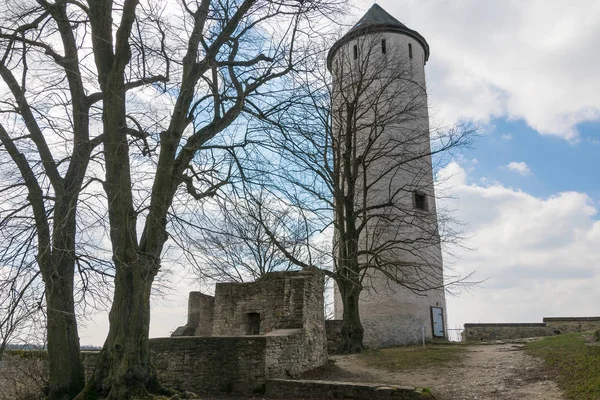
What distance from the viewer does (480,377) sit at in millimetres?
11445

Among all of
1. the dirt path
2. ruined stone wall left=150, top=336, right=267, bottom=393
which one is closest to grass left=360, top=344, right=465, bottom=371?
the dirt path

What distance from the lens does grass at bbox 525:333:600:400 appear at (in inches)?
348

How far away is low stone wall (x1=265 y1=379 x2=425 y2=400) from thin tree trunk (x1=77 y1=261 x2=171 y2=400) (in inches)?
115

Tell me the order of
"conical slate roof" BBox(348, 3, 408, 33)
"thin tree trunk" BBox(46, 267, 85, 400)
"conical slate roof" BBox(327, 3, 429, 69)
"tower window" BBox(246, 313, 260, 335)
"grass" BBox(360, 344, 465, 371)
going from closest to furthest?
"thin tree trunk" BBox(46, 267, 85, 400), "grass" BBox(360, 344, 465, 371), "tower window" BBox(246, 313, 260, 335), "conical slate roof" BBox(327, 3, 429, 69), "conical slate roof" BBox(348, 3, 408, 33)

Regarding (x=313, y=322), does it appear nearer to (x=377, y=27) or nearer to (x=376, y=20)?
(x=377, y=27)

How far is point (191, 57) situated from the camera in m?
8.60

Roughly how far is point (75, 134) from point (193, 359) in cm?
519

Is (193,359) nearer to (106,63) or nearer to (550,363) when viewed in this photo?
(106,63)

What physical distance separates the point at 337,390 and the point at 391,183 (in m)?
12.8

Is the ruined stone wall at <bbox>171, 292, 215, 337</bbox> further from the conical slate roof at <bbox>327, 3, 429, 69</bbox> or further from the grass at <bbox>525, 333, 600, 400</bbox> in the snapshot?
→ the conical slate roof at <bbox>327, 3, 429, 69</bbox>

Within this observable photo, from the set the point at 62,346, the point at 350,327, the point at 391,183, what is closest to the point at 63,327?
the point at 62,346

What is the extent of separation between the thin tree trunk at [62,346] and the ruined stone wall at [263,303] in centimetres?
533

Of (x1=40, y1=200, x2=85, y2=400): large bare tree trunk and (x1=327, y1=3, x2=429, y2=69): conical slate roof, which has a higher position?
(x1=327, y1=3, x2=429, y2=69): conical slate roof

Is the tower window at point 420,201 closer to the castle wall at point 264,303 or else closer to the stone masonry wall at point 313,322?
the stone masonry wall at point 313,322
